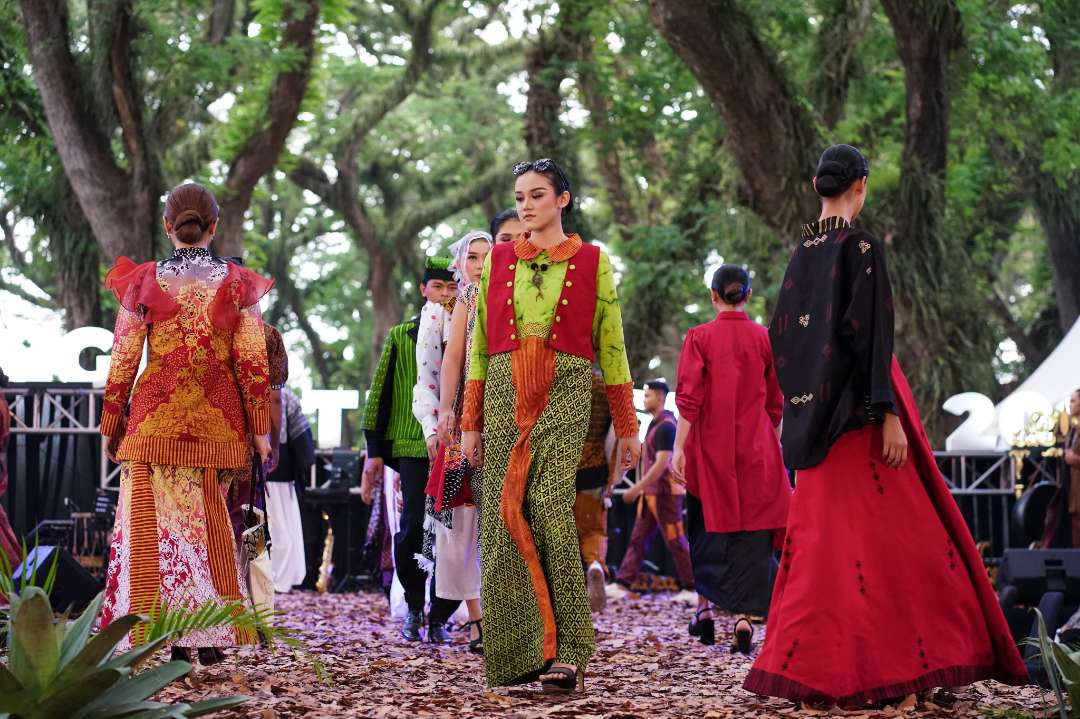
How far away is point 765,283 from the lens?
21.8 m

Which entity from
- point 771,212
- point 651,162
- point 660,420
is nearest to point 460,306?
point 660,420

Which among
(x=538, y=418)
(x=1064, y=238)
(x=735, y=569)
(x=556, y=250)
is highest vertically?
(x=1064, y=238)

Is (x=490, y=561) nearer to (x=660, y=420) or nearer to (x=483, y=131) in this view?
(x=660, y=420)

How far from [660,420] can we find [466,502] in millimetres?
5400

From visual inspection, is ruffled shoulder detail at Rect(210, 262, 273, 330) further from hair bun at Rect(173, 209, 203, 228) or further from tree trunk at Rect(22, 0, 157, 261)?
tree trunk at Rect(22, 0, 157, 261)

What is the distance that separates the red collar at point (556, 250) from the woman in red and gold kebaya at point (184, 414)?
126 cm

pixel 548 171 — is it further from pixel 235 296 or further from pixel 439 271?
pixel 439 271

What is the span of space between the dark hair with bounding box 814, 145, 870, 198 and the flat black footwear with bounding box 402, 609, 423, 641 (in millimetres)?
3716

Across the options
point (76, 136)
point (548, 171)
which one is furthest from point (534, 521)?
point (76, 136)

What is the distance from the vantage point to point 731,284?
804 cm

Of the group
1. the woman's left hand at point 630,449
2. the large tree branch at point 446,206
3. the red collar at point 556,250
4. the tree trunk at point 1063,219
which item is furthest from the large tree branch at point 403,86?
the woman's left hand at point 630,449

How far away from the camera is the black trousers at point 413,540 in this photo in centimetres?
797

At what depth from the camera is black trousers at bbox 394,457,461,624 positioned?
797 centimetres

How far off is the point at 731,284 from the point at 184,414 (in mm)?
3049
